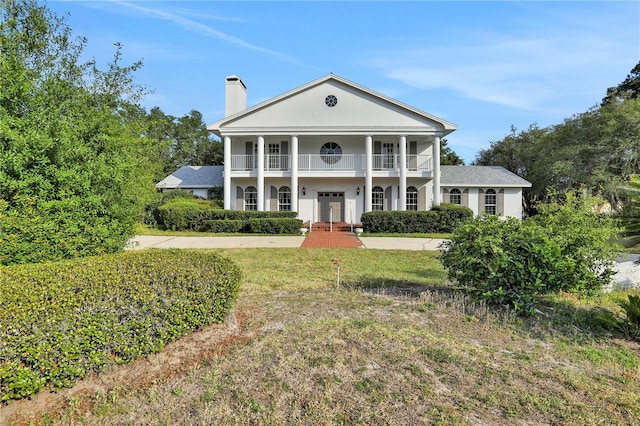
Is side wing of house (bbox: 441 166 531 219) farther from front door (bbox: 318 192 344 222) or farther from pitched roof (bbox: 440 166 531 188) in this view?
front door (bbox: 318 192 344 222)

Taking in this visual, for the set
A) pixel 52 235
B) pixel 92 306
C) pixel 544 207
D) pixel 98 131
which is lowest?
pixel 92 306

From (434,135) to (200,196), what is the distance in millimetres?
16575

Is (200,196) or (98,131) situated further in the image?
(200,196)

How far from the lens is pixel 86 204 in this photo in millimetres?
5324

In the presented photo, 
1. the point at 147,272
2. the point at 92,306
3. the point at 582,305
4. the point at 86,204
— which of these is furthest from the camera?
the point at 582,305

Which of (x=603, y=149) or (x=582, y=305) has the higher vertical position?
(x=603, y=149)

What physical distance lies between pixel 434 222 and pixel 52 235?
1731 cm

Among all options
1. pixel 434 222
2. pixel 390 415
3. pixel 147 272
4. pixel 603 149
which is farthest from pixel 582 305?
pixel 603 149

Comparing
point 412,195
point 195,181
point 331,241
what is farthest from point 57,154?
point 195,181

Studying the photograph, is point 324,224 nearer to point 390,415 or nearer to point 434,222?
point 434,222

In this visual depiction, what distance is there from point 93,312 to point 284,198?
2017 centimetres

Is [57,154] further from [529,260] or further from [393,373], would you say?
[529,260]

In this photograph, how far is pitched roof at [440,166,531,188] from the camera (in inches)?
933

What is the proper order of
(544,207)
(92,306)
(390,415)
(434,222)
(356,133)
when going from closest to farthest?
(390,415) < (92,306) < (544,207) < (434,222) < (356,133)
